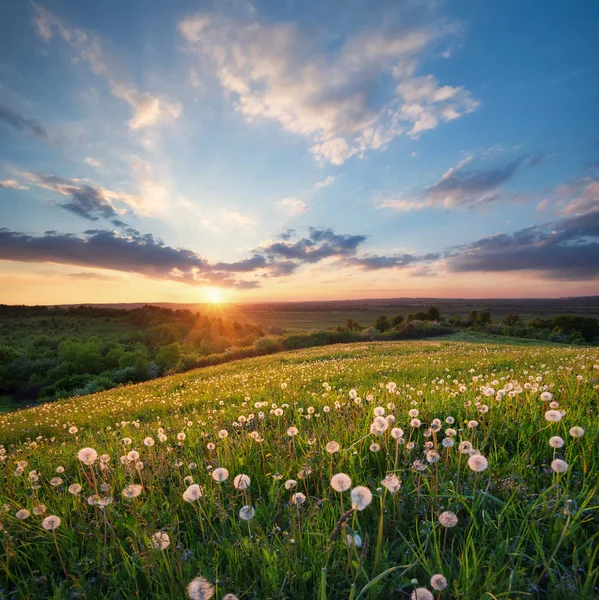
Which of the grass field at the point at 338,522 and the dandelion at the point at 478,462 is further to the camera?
the dandelion at the point at 478,462

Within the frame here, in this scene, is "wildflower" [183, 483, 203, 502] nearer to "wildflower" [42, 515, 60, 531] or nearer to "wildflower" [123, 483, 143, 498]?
"wildflower" [123, 483, 143, 498]

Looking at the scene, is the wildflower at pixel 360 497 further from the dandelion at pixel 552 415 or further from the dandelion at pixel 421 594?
the dandelion at pixel 552 415

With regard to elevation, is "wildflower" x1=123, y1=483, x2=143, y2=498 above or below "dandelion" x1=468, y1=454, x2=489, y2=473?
below

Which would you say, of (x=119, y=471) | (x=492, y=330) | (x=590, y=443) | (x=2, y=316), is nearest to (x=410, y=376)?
(x=590, y=443)

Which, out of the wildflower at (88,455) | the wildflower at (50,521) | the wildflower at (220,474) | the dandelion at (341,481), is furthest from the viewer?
the wildflower at (88,455)

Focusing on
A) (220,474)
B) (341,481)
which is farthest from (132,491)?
(341,481)

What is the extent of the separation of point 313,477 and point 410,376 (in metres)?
7.07

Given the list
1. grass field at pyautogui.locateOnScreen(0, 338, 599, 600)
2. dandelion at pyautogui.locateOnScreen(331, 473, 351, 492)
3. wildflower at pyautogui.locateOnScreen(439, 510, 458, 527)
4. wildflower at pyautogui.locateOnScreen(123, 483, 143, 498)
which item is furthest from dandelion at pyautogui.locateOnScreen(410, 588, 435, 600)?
wildflower at pyautogui.locateOnScreen(123, 483, 143, 498)

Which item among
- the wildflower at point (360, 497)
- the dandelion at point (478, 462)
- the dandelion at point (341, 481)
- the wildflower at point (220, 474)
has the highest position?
the wildflower at point (360, 497)

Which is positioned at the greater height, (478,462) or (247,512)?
(478,462)

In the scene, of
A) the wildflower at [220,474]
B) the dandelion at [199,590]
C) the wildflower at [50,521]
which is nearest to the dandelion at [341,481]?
the dandelion at [199,590]

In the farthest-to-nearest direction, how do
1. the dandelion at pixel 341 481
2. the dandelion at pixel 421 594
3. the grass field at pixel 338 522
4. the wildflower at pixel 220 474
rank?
the wildflower at pixel 220 474, the dandelion at pixel 341 481, the grass field at pixel 338 522, the dandelion at pixel 421 594

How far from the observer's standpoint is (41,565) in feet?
6.90

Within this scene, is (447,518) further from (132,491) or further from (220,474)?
(132,491)
